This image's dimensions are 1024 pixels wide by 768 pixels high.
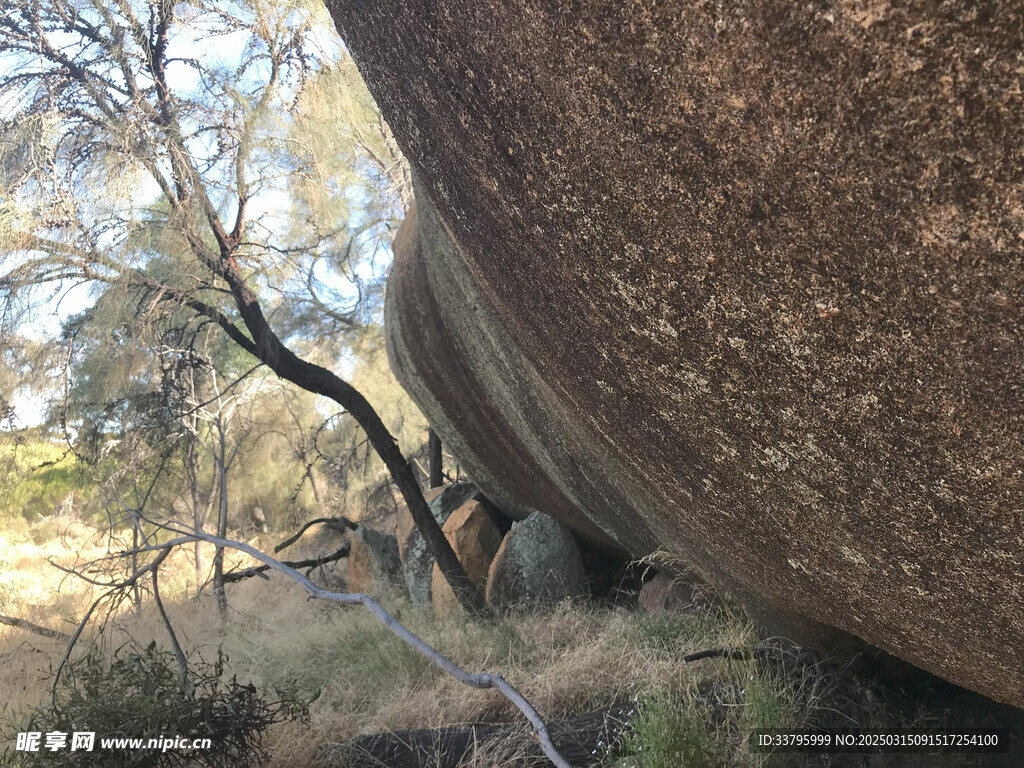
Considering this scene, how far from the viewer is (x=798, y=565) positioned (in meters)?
1.62

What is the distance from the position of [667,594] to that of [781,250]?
3999 mm

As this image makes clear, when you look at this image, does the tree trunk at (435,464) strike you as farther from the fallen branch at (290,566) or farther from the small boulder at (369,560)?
the fallen branch at (290,566)

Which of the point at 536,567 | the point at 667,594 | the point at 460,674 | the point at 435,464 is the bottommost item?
the point at 667,594

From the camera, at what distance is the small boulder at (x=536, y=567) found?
5570mm

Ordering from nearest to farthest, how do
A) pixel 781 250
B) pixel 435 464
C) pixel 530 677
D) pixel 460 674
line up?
pixel 781 250 → pixel 460 674 → pixel 530 677 → pixel 435 464

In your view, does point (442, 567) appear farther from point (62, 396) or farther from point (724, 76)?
point (724, 76)

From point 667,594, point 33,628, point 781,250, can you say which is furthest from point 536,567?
point 781,250

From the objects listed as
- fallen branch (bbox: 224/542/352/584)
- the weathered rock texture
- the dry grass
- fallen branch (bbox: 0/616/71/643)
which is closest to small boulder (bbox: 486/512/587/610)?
the dry grass

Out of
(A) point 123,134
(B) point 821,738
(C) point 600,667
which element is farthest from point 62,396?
(B) point 821,738

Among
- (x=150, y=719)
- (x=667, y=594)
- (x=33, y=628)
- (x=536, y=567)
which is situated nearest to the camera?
(x=150, y=719)

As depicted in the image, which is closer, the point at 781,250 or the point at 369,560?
the point at 781,250

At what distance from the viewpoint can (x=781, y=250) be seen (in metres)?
1.02

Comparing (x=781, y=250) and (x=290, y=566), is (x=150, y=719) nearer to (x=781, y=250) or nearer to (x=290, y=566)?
(x=290, y=566)

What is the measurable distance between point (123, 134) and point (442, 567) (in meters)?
4.03
